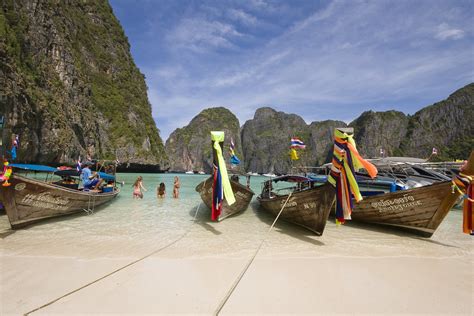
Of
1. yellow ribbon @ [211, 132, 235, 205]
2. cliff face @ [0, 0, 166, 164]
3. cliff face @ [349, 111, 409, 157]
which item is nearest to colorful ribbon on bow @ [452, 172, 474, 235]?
yellow ribbon @ [211, 132, 235, 205]

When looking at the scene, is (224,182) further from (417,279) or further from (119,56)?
(119,56)

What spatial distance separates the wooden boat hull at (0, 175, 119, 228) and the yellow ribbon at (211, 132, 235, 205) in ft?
17.4

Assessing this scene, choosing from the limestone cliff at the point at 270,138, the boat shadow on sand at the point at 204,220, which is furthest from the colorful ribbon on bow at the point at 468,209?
the limestone cliff at the point at 270,138

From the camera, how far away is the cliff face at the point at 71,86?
30984 mm

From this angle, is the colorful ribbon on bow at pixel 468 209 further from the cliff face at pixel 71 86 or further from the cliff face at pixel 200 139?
the cliff face at pixel 200 139

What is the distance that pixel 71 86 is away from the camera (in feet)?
156

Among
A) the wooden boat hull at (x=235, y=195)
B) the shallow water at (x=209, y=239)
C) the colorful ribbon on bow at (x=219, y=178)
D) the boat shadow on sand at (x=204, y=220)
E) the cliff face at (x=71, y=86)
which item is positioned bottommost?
the boat shadow on sand at (x=204, y=220)

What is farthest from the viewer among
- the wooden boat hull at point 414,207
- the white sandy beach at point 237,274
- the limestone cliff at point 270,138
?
the limestone cliff at point 270,138

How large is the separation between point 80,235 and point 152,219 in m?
2.83

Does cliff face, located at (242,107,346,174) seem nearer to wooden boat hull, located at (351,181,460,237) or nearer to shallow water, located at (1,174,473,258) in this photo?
wooden boat hull, located at (351,181,460,237)

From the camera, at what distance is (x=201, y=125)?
182m

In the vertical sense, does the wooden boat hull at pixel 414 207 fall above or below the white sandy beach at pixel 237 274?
above

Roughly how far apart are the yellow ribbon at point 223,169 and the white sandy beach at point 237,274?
1205mm

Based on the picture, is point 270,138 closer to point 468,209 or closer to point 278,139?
point 278,139
